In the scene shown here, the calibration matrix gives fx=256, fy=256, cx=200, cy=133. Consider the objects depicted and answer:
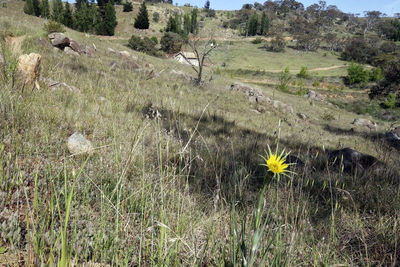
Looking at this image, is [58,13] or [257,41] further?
[257,41]

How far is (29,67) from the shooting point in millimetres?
3887

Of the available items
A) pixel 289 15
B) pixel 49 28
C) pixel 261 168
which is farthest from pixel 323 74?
pixel 289 15

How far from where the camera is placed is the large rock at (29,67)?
3.76 meters

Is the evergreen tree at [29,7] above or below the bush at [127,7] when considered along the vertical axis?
below

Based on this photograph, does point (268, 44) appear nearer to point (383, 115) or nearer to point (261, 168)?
point (383, 115)

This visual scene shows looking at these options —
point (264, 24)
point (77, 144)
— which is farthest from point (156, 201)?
point (264, 24)

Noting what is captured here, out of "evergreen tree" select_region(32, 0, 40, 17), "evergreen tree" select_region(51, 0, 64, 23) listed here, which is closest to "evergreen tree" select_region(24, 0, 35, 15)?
"evergreen tree" select_region(32, 0, 40, 17)

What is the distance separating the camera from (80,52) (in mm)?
10312

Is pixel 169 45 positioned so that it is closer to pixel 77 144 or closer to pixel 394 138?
pixel 394 138

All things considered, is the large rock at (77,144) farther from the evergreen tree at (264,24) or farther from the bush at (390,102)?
the evergreen tree at (264,24)

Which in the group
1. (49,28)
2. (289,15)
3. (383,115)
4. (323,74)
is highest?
(289,15)

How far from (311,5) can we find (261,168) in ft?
450

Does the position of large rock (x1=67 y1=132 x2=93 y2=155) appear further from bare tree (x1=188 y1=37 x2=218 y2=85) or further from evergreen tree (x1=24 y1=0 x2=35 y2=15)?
evergreen tree (x1=24 y1=0 x2=35 y2=15)

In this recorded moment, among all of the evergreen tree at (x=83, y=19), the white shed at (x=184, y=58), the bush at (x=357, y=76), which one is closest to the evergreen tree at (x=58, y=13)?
the evergreen tree at (x=83, y=19)
